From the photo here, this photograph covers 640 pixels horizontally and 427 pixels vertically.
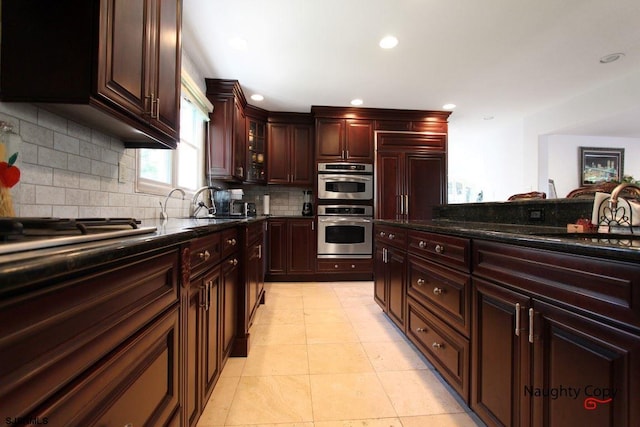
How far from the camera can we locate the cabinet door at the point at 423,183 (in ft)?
Answer: 13.0

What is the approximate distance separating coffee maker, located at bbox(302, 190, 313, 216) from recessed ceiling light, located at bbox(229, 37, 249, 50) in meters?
2.24

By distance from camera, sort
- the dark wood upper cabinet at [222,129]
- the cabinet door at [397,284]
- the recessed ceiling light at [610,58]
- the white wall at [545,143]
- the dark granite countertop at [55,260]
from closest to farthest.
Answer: the dark granite countertop at [55,260] → the cabinet door at [397,284] → the recessed ceiling light at [610,58] → the dark wood upper cabinet at [222,129] → the white wall at [545,143]

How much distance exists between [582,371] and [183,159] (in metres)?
3.00

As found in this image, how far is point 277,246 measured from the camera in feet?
12.4

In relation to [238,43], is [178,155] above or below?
below

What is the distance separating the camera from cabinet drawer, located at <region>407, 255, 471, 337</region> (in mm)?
1269

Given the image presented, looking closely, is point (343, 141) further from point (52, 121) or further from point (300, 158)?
point (52, 121)

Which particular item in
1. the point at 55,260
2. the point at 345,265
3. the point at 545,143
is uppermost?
the point at 545,143

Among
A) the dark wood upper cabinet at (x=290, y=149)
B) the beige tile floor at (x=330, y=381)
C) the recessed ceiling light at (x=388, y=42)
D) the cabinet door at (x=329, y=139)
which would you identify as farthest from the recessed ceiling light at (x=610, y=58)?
the beige tile floor at (x=330, y=381)

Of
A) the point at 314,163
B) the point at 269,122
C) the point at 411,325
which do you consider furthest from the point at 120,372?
the point at 269,122

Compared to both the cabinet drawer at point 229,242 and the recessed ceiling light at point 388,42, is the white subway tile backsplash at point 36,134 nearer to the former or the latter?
the cabinet drawer at point 229,242

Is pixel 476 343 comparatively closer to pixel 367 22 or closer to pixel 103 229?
pixel 103 229

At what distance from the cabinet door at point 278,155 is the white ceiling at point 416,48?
397mm

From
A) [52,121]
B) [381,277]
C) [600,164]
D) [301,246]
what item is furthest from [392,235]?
[600,164]
